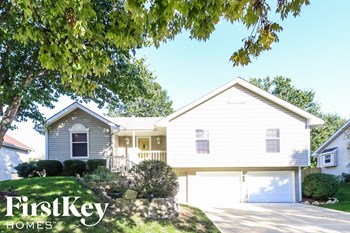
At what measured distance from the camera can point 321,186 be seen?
55.3 ft

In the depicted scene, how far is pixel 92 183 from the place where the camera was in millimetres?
11602

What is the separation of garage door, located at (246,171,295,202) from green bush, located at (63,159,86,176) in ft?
30.8

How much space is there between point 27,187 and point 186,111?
929cm

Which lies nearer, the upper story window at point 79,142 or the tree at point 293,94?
the upper story window at point 79,142

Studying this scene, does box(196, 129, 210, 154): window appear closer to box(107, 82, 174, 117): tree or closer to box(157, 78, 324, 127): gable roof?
box(157, 78, 324, 127): gable roof

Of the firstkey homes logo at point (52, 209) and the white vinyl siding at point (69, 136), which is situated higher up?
the white vinyl siding at point (69, 136)

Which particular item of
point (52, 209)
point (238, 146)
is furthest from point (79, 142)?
point (52, 209)

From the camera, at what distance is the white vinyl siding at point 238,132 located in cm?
1747

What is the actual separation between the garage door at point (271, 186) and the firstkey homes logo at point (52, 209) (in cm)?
1084

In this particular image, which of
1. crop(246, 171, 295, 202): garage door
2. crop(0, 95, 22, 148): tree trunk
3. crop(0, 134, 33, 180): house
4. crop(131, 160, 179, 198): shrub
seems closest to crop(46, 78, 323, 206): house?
crop(246, 171, 295, 202): garage door

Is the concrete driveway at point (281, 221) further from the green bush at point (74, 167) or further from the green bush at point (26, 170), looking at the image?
the green bush at point (26, 170)

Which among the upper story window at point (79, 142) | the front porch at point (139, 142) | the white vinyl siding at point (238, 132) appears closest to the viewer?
the white vinyl siding at point (238, 132)

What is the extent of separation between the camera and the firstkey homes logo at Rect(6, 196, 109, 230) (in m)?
8.07

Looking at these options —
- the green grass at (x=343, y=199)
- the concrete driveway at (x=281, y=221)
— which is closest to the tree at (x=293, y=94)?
the green grass at (x=343, y=199)
